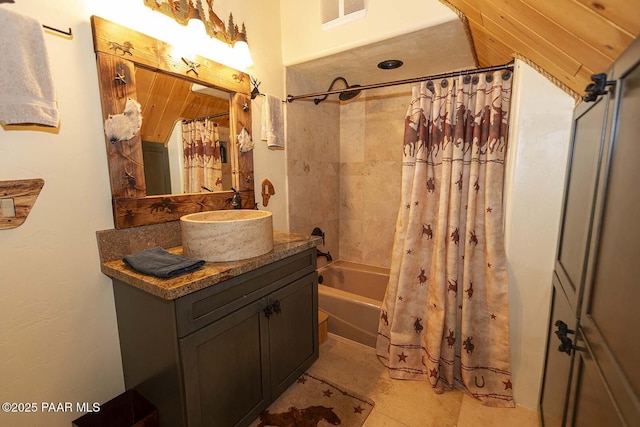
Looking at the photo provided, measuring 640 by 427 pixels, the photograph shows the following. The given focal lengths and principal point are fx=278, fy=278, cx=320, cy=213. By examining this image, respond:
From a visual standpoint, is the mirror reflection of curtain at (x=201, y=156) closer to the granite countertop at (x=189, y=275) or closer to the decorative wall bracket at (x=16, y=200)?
the granite countertop at (x=189, y=275)

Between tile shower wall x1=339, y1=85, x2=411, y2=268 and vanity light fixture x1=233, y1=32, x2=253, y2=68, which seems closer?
vanity light fixture x1=233, y1=32, x2=253, y2=68

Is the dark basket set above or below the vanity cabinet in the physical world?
below

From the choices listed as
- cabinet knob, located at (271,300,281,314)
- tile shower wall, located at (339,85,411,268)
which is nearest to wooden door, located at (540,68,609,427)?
cabinet knob, located at (271,300,281,314)

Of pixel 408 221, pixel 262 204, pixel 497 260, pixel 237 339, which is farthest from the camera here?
pixel 262 204

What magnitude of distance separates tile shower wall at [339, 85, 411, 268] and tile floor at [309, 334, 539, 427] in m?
1.16

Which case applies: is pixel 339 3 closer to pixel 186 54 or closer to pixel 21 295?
pixel 186 54

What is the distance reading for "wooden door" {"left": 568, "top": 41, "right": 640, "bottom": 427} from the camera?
577mm

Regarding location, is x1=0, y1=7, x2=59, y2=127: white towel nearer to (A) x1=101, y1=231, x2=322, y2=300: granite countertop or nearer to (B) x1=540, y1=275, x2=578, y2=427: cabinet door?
(A) x1=101, y1=231, x2=322, y2=300: granite countertop

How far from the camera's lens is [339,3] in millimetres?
1840

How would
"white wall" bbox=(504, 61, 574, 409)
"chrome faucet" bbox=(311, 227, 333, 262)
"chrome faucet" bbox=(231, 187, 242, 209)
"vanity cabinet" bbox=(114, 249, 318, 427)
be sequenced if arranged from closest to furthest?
"vanity cabinet" bbox=(114, 249, 318, 427), "white wall" bbox=(504, 61, 574, 409), "chrome faucet" bbox=(231, 187, 242, 209), "chrome faucet" bbox=(311, 227, 333, 262)

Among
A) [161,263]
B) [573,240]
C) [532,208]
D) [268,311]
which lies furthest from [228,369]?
[532,208]

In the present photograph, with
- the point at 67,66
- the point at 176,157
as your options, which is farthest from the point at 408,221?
the point at 67,66

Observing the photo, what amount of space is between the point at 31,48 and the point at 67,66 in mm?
203

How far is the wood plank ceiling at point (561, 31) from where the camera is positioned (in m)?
0.62
